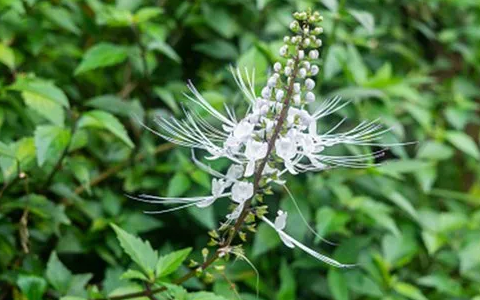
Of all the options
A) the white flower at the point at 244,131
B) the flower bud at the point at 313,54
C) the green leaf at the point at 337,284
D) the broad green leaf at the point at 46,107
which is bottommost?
the green leaf at the point at 337,284

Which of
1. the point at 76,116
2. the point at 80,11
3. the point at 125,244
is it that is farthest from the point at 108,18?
the point at 125,244

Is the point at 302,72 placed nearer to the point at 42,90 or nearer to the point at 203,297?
the point at 203,297

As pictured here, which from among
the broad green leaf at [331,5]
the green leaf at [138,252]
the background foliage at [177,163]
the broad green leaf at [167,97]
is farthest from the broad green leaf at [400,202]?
the green leaf at [138,252]

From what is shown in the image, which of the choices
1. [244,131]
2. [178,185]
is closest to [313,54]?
[244,131]

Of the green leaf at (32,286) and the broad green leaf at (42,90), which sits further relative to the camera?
the broad green leaf at (42,90)

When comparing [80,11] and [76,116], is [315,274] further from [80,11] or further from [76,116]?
[80,11]

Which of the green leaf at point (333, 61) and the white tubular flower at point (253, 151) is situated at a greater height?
the white tubular flower at point (253, 151)

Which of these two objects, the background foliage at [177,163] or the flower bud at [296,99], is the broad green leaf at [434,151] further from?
the flower bud at [296,99]

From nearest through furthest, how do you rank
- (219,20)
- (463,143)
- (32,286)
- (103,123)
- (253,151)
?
(253,151)
(32,286)
(103,123)
(219,20)
(463,143)
